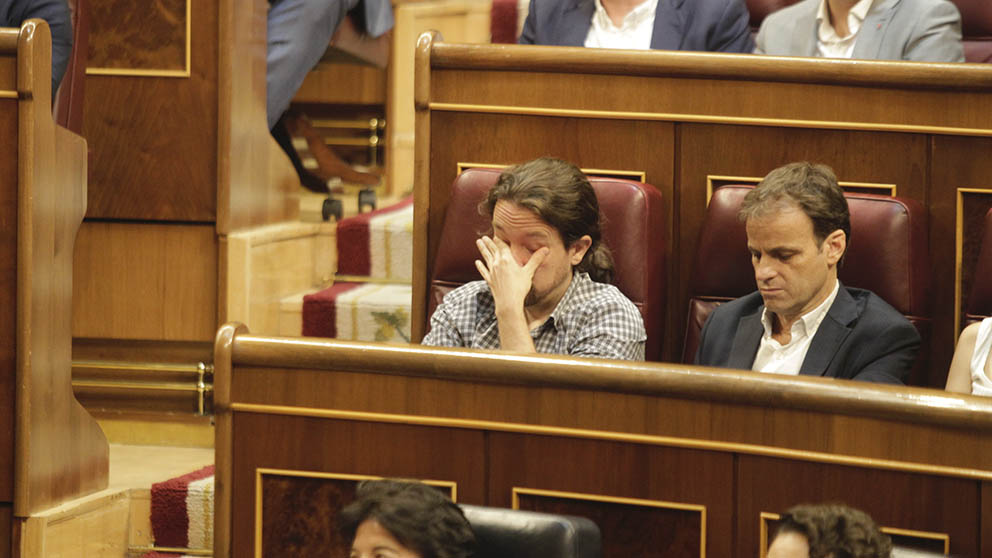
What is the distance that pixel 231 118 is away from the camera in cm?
128

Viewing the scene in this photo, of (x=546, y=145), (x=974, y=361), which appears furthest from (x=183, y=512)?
(x=974, y=361)

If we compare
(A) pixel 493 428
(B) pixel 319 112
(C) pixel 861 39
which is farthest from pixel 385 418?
(B) pixel 319 112

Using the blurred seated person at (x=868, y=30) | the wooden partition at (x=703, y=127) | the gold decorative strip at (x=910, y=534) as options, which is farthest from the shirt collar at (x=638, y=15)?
the gold decorative strip at (x=910, y=534)

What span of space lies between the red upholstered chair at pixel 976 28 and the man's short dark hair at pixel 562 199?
61 cm

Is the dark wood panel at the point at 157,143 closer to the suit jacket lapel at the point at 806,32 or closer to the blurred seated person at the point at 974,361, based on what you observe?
the suit jacket lapel at the point at 806,32

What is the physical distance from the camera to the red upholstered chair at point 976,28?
1415mm

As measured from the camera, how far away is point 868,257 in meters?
0.98

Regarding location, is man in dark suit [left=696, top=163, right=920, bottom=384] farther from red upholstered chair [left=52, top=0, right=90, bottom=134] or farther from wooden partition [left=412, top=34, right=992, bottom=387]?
red upholstered chair [left=52, top=0, right=90, bottom=134]

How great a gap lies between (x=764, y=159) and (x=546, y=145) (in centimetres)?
17

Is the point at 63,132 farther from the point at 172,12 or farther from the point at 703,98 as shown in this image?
the point at 703,98

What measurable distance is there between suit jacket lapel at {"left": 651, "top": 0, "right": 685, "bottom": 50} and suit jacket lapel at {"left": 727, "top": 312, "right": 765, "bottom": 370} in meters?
0.39

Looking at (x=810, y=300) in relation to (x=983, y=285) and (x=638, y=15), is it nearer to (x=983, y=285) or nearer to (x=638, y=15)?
(x=983, y=285)

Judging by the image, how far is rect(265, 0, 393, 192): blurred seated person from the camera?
141 cm

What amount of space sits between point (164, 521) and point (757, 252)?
55 centimetres
